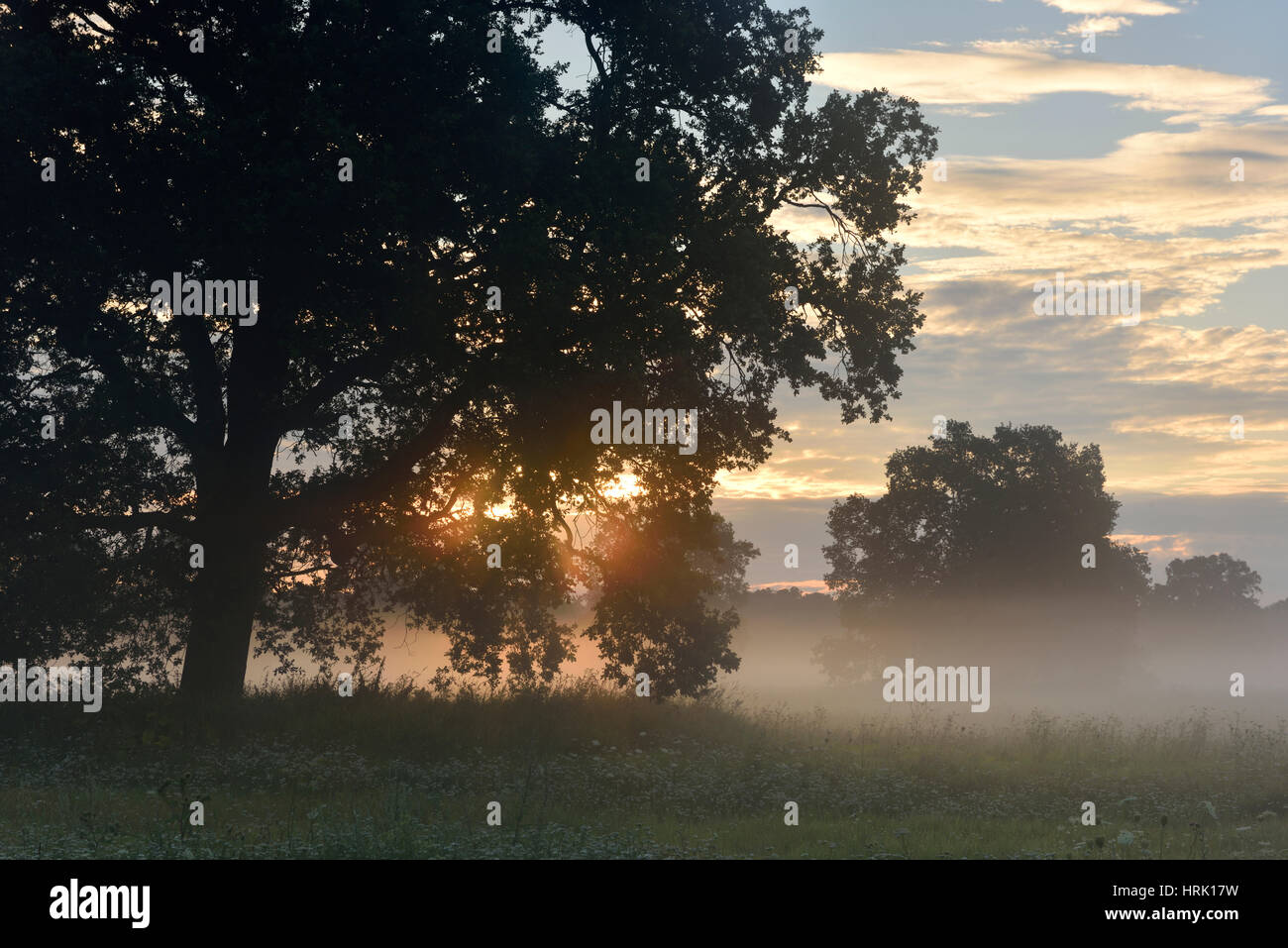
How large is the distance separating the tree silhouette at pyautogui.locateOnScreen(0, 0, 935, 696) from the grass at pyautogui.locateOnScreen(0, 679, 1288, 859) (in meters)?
2.19

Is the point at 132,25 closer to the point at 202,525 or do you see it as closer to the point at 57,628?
the point at 202,525

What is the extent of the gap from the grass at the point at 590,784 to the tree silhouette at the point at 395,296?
7.20ft

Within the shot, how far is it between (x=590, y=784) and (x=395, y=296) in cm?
937

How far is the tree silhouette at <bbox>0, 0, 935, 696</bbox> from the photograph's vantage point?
18219 millimetres

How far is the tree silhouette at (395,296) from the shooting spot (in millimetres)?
18219

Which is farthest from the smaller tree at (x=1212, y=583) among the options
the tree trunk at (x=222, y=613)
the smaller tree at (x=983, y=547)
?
the tree trunk at (x=222, y=613)
